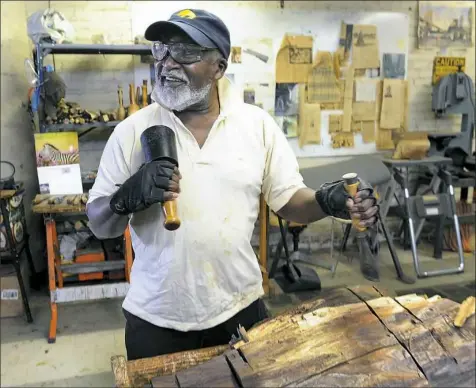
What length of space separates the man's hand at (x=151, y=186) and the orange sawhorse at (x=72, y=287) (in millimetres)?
1926

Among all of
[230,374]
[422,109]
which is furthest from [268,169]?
[422,109]

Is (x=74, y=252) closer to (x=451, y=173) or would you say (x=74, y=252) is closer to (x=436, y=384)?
(x=436, y=384)

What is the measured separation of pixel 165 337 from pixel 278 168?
0.64 metres

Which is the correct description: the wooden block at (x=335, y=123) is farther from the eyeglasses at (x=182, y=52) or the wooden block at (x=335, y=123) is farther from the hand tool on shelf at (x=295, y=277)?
the eyeglasses at (x=182, y=52)

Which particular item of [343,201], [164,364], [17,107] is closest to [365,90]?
[17,107]

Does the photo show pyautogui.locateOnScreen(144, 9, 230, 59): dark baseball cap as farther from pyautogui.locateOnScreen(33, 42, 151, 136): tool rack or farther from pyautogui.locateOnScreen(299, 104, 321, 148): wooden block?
pyautogui.locateOnScreen(299, 104, 321, 148): wooden block

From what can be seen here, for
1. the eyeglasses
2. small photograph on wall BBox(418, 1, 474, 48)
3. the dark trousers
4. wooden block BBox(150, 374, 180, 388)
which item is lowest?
the dark trousers

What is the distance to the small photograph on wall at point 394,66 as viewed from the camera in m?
4.55

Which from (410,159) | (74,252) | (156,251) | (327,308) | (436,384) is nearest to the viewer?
(436,384)

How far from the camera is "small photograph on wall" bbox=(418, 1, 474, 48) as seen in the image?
4.58 metres

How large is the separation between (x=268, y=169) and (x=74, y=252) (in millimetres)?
2408

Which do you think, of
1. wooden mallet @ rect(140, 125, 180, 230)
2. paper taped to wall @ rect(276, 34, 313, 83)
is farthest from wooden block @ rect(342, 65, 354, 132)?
wooden mallet @ rect(140, 125, 180, 230)

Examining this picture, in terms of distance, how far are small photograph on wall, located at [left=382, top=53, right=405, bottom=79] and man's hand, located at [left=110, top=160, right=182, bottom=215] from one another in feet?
12.9

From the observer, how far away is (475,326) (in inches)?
44.4
